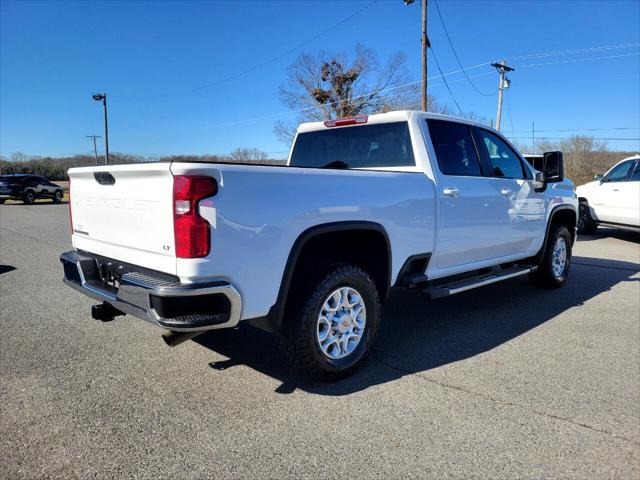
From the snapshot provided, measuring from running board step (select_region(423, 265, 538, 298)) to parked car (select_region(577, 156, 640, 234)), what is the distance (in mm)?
6096

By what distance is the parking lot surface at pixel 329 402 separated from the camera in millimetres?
2459

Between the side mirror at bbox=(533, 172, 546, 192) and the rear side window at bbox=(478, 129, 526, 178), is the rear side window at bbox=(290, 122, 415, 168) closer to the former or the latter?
the rear side window at bbox=(478, 129, 526, 178)

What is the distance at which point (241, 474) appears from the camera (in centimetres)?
236

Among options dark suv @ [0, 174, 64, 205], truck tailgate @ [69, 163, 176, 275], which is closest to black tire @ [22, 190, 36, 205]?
dark suv @ [0, 174, 64, 205]

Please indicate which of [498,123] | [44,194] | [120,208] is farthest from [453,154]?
[498,123]

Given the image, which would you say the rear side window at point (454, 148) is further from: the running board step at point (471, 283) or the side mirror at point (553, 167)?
the side mirror at point (553, 167)

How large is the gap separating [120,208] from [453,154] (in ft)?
10.1

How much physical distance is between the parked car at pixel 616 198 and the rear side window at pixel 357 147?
26.9ft

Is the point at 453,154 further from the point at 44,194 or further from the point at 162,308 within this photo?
the point at 44,194

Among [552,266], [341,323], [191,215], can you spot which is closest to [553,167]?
[552,266]

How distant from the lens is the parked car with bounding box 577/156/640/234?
32.8 ft

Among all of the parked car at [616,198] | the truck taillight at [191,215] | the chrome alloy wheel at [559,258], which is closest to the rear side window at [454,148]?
the chrome alloy wheel at [559,258]

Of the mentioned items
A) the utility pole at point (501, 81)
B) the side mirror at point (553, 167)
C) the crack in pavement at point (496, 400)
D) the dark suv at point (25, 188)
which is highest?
the utility pole at point (501, 81)

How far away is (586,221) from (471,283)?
29.4 feet
